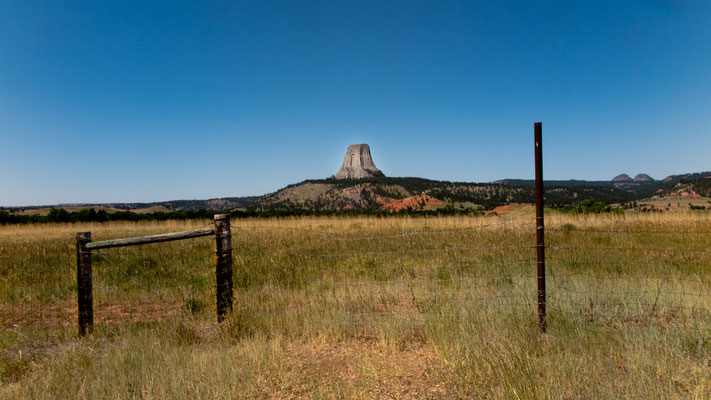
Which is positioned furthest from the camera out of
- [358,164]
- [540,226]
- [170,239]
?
[358,164]

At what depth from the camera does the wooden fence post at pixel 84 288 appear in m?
4.61

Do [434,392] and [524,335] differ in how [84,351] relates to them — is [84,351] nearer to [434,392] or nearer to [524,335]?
[434,392]

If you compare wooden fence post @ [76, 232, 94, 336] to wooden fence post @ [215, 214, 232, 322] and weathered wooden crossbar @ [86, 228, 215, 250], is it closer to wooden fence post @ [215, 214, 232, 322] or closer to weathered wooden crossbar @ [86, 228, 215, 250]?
weathered wooden crossbar @ [86, 228, 215, 250]

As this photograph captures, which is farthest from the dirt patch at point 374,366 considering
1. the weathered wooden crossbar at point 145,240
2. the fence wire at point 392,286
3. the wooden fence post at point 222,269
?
the weathered wooden crossbar at point 145,240

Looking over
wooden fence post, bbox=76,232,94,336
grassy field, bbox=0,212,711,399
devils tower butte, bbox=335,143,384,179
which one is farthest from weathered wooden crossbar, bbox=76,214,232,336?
devils tower butte, bbox=335,143,384,179

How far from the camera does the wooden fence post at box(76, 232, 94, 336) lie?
4613 mm

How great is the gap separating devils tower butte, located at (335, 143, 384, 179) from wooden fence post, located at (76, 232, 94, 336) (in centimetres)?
17303

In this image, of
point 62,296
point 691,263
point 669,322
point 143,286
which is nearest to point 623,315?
point 669,322

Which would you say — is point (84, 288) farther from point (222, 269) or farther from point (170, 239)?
point (222, 269)

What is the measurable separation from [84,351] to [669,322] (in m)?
7.12

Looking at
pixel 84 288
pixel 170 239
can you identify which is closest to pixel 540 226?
pixel 170 239

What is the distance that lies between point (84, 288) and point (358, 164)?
18098cm

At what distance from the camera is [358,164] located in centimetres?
18438

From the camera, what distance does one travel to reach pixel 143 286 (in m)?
7.56
